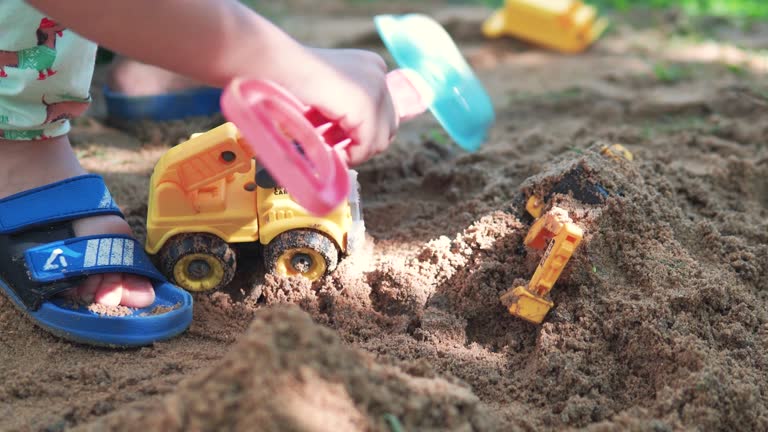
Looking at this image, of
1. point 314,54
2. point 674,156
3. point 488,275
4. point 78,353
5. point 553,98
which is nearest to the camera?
point 314,54

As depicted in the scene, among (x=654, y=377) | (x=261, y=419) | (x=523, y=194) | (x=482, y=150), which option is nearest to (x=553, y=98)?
(x=482, y=150)

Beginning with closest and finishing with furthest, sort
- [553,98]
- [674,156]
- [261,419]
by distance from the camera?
[261,419] → [674,156] → [553,98]

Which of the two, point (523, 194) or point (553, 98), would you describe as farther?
point (553, 98)

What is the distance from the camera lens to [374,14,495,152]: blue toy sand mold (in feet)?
4.78

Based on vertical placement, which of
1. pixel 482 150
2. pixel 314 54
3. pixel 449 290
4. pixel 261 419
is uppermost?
pixel 314 54

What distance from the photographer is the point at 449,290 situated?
4.59 ft

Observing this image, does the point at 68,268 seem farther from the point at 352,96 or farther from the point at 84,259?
the point at 352,96

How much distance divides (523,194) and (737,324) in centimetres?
44

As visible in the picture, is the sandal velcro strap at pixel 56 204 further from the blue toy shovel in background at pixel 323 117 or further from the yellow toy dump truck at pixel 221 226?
the blue toy shovel in background at pixel 323 117

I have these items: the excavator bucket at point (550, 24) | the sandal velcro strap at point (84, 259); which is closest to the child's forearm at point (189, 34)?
the sandal velcro strap at point (84, 259)

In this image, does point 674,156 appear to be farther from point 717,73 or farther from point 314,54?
point 314,54

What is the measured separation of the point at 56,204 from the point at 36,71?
235 mm

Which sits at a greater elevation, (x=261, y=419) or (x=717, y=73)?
(x=261, y=419)

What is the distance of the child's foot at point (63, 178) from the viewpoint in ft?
4.42
